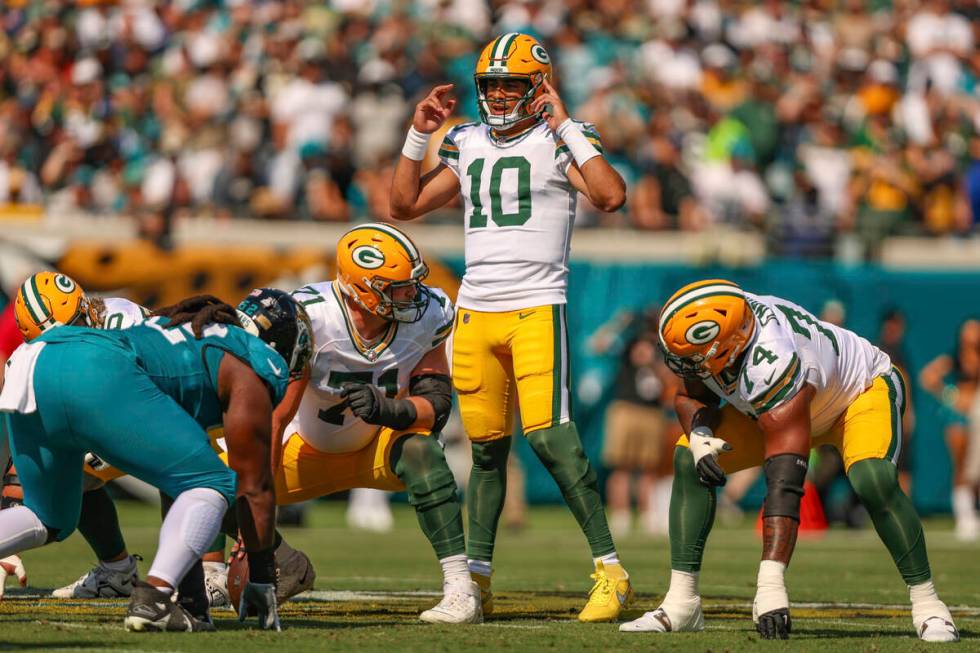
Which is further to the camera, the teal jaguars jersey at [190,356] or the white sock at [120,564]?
the white sock at [120,564]

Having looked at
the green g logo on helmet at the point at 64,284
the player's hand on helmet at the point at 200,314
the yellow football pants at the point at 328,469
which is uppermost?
the player's hand on helmet at the point at 200,314

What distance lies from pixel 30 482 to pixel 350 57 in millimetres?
12332

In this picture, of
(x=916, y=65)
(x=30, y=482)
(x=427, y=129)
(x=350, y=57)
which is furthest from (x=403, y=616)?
(x=916, y=65)

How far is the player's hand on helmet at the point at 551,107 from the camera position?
7.41 metres

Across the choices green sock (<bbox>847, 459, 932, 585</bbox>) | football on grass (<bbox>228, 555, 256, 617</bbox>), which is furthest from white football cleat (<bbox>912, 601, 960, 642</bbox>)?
football on grass (<bbox>228, 555, 256, 617</bbox>)

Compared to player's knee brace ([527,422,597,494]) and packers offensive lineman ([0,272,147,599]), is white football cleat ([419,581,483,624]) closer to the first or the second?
player's knee brace ([527,422,597,494])

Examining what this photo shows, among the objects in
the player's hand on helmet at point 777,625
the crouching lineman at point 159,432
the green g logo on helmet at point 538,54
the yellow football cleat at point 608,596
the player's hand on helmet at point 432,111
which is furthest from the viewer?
the player's hand on helmet at point 432,111

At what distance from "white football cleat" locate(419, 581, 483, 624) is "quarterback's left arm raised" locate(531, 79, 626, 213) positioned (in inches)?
69.0

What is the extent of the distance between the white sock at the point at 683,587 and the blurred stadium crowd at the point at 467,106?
983 cm

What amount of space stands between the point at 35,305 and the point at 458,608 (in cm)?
243

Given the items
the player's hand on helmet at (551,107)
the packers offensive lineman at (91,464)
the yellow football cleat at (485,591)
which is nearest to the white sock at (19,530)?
the packers offensive lineman at (91,464)

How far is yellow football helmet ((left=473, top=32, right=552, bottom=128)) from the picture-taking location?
7582 mm

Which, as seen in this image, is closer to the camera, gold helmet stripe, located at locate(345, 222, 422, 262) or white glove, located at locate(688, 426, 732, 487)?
white glove, located at locate(688, 426, 732, 487)

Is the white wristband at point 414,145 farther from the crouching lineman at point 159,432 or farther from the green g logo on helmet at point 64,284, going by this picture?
the crouching lineman at point 159,432
